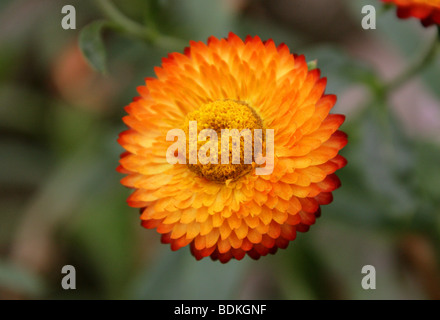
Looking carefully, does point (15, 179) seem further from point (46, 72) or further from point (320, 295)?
point (320, 295)

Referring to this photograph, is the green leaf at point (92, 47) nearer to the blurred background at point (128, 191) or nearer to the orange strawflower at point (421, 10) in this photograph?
the blurred background at point (128, 191)

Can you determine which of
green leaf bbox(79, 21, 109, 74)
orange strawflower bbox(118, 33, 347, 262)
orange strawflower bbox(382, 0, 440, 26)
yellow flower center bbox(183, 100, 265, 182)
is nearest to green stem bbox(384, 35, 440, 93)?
orange strawflower bbox(382, 0, 440, 26)

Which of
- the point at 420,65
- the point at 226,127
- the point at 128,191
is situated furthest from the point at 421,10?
the point at 128,191

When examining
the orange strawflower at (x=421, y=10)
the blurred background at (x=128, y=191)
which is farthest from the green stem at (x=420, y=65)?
the orange strawflower at (x=421, y=10)

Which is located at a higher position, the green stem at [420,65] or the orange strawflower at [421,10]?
the green stem at [420,65]

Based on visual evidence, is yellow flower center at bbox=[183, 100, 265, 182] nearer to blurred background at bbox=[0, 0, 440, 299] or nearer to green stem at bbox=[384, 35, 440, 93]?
blurred background at bbox=[0, 0, 440, 299]

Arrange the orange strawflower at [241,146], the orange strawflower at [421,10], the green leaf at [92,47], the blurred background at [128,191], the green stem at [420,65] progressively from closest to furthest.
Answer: the orange strawflower at [241,146], the orange strawflower at [421,10], the green leaf at [92,47], the green stem at [420,65], the blurred background at [128,191]

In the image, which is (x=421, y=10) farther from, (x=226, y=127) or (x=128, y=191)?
(x=128, y=191)

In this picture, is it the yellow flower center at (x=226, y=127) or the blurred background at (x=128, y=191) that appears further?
the blurred background at (x=128, y=191)
